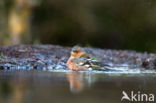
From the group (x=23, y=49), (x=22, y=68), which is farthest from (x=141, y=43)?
(x=22, y=68)

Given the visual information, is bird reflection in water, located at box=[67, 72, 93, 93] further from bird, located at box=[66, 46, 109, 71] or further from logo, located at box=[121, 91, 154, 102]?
logo, located at box=[121, 91, 154, 102]

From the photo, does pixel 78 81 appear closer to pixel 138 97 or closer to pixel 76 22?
pixel 138 97

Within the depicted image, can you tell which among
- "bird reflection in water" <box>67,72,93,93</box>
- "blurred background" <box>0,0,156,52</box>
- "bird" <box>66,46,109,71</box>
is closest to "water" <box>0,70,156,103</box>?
"bird reflection in water" <box>67,72,93,93</box>

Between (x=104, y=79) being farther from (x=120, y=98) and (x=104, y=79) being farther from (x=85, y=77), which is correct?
(x=120, y=98)

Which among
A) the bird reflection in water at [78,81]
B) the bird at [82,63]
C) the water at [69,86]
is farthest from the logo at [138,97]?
the bird at [82,63]

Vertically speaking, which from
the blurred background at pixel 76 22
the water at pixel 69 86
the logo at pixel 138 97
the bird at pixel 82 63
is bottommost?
the logo at pixel 138 97

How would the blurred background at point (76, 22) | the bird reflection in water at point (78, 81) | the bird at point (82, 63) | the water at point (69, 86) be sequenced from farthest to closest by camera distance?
the blurred background at point (76, 22)
the bird at point (82, 63)
the bird reflection in water at point (78, 81)
the water at point (69, 86)

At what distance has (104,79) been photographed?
6.91 meters

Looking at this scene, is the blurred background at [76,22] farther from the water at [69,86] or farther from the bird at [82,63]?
the water at [69,86]

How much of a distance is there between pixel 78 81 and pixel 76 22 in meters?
15.0

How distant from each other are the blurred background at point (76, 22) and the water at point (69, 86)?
10.7 meters

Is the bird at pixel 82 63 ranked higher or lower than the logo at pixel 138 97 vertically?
higher

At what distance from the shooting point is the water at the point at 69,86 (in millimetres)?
5242

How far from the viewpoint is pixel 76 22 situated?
2152 cm
